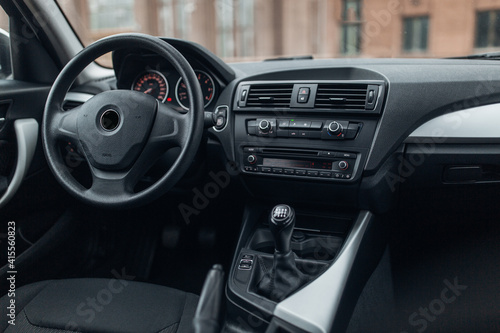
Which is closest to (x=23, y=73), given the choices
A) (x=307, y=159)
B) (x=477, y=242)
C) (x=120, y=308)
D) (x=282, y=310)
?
(x=120, y=308)

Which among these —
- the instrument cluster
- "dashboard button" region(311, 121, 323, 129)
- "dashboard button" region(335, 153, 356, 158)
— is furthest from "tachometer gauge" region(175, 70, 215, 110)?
"dashboard button" region(335, 153, 356, 158)

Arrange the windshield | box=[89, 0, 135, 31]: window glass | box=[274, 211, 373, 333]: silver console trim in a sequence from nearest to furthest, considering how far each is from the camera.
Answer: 1. box=[274, 211, 373, 333]: silver console trim
2. the windshield
3. box=[89, 0, 135, 31]: window glass

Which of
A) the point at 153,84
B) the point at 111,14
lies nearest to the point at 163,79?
the point at 153,84

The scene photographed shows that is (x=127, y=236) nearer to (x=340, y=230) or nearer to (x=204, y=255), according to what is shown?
(x=204, y=255)

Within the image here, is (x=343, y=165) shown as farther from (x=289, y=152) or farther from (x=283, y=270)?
(x=283, y=270)

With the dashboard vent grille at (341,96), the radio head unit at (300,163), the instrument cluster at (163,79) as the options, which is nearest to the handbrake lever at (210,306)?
the radio head unit at (300,163)

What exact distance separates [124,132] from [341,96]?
2.10 feet

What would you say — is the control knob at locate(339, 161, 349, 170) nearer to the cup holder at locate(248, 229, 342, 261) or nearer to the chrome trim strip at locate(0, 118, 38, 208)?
the cup holder at locate(248, 229, 342, 261)

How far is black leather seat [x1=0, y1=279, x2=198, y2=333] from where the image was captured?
1.18 m

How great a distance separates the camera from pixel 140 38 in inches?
46.1

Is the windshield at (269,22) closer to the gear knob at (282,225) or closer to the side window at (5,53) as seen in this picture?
the side window at (5,53)

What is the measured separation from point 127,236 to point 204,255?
1.20ft

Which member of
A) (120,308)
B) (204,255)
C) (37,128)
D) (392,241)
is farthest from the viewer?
(204,255)

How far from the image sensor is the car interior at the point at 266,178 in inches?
46.9
